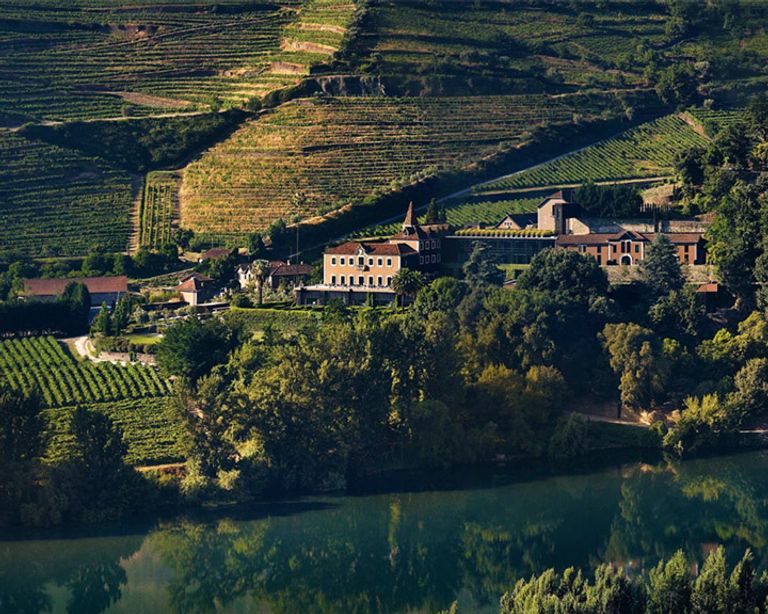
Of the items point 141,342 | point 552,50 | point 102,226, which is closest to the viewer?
point 141,342

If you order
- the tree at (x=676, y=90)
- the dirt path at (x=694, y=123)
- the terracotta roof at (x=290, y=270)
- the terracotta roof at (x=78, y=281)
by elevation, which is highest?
the tree at (x=676, y=90)

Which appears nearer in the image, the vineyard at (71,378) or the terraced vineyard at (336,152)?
the vineyard at (71,378)

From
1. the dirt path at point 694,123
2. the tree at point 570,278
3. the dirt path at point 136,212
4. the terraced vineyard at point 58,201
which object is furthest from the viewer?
the dirt path at point 694,123

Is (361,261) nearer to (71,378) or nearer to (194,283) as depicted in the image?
(194,283)

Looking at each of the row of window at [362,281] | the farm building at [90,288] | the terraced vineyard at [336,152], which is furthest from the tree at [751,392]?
the farm building at [90,288]

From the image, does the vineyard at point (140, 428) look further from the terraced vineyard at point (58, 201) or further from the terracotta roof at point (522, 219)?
the terraced vineyard at point (58, 201)

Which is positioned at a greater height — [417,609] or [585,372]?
[585,372]

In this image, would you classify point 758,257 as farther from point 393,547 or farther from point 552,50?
point 552,50

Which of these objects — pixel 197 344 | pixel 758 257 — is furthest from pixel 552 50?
pixel 197 344
